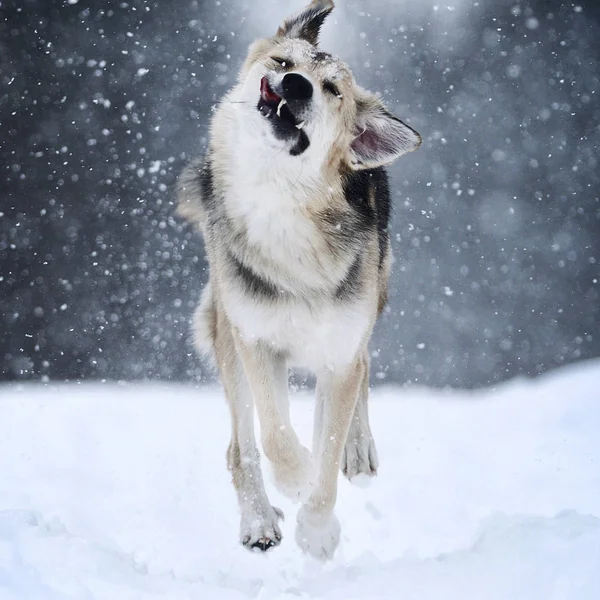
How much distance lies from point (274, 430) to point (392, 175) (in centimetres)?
249

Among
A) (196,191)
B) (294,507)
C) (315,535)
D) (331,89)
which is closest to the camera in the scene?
(331,89)

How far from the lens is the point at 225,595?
2188 millimetres

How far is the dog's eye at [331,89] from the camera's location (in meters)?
2.30

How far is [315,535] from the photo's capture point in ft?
8.56

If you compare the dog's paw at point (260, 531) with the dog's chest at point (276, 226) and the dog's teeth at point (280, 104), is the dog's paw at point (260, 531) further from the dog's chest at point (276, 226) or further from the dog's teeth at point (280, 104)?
the dog's teeth at point (280, 104)

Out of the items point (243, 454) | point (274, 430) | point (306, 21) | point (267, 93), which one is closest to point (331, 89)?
point (267, 93)

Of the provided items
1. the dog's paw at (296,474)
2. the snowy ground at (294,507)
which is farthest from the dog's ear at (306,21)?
the snowy ground at (294,507)

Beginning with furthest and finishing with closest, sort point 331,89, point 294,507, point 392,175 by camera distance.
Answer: point 392,175
point 294,507
point 331,89

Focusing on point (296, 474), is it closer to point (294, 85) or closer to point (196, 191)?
point (196, 191)

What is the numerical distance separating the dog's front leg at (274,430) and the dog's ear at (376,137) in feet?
2.82

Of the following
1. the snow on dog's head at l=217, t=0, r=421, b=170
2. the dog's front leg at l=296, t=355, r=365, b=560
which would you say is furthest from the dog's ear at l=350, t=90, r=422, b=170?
the dog's front leg at l=296, t=355, r=365, b=560

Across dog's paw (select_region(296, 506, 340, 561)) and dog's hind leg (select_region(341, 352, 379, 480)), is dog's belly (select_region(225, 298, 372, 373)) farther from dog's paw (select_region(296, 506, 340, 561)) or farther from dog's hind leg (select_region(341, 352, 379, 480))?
dog's hind leg (select_region(341, 352, 379, 480))

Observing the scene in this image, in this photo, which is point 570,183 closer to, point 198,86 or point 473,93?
point 473,93

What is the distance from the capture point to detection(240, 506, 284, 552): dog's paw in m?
2.63
